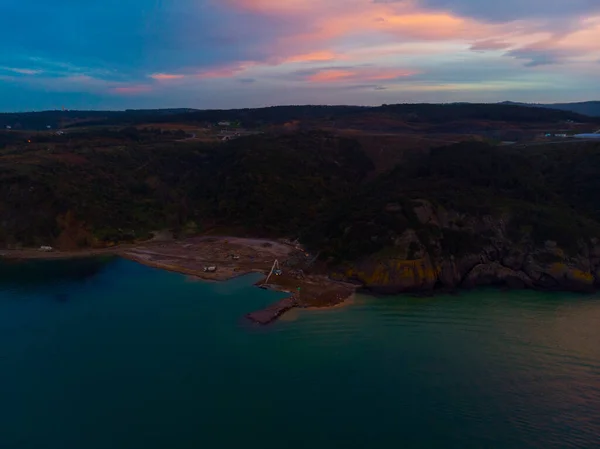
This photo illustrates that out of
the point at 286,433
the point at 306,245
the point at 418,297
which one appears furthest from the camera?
the point at 306,245

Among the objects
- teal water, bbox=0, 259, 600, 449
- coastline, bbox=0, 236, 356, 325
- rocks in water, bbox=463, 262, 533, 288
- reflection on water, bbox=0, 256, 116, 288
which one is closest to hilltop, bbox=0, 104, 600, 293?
rocks in water, bbox=463, 262, 533, 288

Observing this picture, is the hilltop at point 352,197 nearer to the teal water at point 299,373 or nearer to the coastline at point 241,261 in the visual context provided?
the coastline at point 241,261

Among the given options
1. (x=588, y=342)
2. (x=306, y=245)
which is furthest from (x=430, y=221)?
(x=588, y=342)

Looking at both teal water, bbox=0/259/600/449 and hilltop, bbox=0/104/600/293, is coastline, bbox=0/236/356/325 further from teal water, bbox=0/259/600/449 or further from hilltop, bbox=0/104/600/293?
hilltop, bbox=0/104/600/293

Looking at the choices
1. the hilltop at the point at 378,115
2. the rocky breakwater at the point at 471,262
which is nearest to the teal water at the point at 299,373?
the rocky breakwater at the point at 471,262

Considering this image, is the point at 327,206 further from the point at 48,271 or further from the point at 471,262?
the point at 48,271

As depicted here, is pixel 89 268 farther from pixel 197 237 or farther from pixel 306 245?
pixel 306 245

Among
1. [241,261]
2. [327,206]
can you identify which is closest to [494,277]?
[241,261]
